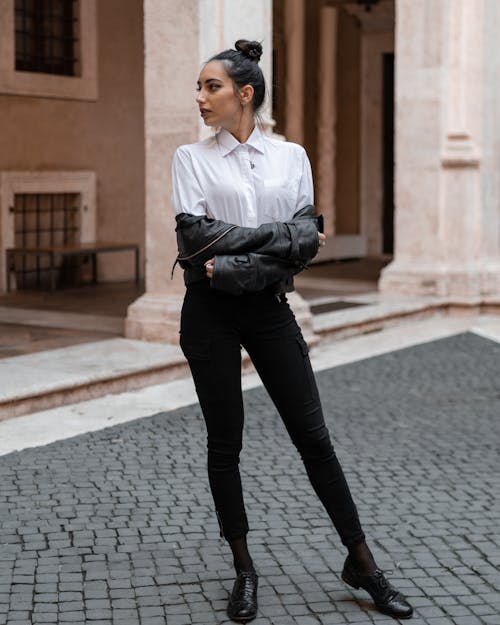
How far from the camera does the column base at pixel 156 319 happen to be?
29.6ft

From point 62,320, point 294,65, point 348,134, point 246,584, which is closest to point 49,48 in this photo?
point 62,320

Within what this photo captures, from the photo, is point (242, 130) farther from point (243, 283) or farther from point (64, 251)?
point (64, 251)

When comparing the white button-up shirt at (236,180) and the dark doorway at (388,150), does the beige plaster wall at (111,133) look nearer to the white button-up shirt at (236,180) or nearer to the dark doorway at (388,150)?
the dark doorway at (388,150)

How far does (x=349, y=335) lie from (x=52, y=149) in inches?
178

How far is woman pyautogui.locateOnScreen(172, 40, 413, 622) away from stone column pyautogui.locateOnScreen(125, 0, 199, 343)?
492 cm

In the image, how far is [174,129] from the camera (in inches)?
355

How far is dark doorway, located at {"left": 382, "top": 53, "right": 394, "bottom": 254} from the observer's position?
1916 centimetres

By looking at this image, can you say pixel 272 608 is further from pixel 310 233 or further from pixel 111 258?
Result: pixel 111 258

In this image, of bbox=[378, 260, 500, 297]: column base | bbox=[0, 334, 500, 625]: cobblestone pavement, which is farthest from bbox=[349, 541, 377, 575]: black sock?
bbox=[378, 260, 500, 297]: column base

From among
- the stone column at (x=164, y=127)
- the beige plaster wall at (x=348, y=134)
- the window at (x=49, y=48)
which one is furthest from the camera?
the beige plaster wall at (x=348, y=134)

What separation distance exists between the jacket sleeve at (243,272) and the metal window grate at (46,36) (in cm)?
993

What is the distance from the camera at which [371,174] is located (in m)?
19.3

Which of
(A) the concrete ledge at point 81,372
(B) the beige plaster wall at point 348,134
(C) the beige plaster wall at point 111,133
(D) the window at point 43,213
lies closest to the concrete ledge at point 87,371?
(A) the concrete ledge at point 81,372

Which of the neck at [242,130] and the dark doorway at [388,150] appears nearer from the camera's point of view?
the neck at [242,130]
